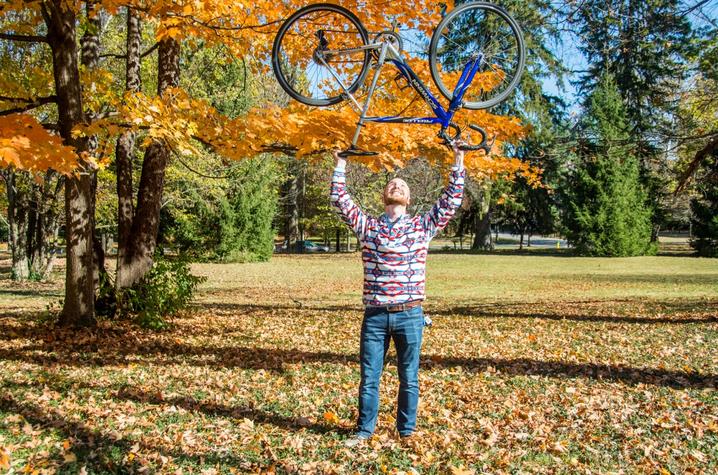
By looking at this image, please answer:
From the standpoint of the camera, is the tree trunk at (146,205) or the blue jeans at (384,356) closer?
the blue jeans at (384,356)

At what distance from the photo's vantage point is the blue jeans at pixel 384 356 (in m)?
3.97

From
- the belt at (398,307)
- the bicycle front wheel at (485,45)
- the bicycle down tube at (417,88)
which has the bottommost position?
the belt at (398,307)

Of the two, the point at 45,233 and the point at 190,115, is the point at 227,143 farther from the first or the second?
the point at 45,233

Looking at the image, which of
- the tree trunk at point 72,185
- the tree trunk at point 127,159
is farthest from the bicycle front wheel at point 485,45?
the tree trunk at point 127,159

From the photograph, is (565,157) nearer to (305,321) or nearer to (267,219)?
(305,321)

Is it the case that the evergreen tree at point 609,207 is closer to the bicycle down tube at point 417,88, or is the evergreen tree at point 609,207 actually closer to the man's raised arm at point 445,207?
the bicycle down tube at point 417,88

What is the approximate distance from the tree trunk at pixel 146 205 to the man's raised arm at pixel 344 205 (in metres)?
6.15

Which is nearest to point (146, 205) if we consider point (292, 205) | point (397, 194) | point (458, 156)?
point (397, 194)

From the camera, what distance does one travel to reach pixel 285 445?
418 centimetres

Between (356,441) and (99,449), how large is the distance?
179 centimetres

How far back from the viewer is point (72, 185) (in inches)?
302

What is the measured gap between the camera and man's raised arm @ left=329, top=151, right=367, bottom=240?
4090 millimetres

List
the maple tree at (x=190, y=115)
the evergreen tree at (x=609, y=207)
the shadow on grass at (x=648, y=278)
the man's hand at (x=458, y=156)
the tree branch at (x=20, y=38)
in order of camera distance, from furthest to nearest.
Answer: the evergreen tree at (x=609, y=207)
the shadow on grass at (x=648, y=278)
the tree branch at (x=20, y=38)
the maple tree at (x=190, y=115)
the man's hand at (x=458, y=156)

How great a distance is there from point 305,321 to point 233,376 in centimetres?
447
